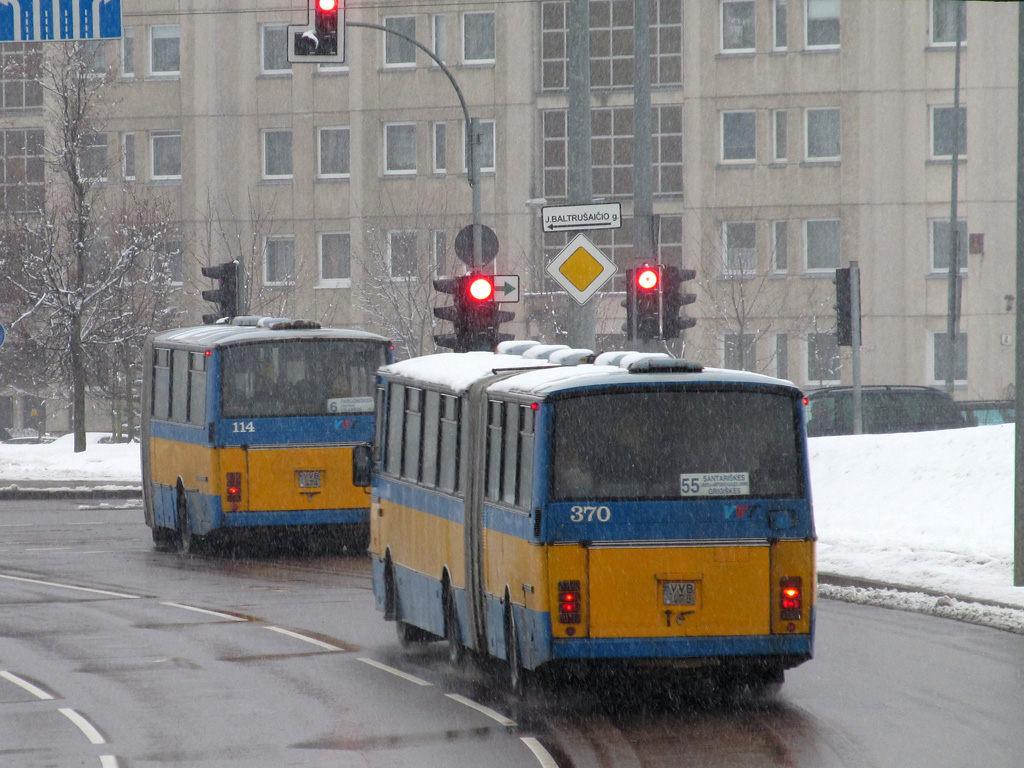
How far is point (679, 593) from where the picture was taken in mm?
11703

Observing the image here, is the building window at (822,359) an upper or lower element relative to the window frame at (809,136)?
lower

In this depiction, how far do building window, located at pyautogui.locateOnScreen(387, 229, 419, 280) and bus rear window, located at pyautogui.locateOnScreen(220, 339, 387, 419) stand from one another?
127 feet

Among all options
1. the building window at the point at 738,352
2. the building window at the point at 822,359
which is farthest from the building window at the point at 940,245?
the building window at the point at 738,352

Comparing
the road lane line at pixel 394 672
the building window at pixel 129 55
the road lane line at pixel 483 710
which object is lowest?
the road lane line at pixel 394 672

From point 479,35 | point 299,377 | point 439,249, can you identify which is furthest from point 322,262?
point 299,377

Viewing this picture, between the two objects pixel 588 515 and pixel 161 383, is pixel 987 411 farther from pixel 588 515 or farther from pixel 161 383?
pixel 588 515

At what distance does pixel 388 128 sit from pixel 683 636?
54354mm

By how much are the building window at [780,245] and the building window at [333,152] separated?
46.7ft

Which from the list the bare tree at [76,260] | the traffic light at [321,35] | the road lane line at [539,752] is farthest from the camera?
the bare tree at [76,260]

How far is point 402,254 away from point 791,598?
5095 centimetres

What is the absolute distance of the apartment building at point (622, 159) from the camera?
60656mm

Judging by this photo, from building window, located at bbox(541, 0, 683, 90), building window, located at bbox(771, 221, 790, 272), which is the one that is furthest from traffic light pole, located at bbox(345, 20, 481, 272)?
building window, located at bbox(541, 0, 683, 90)

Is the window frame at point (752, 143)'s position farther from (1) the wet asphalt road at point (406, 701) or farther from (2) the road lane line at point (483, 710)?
(2) the road lane line at point (483, 710)

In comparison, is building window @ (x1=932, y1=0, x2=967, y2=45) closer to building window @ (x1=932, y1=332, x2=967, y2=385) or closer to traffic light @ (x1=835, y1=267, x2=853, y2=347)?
building window @ (x1=932, y1=332, x2=967, y2=385)
